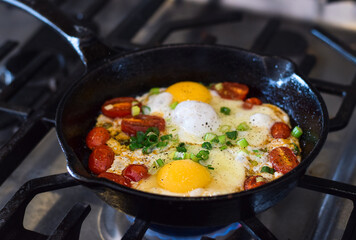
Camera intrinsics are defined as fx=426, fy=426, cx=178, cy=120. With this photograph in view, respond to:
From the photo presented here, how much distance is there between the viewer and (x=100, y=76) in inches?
72.1

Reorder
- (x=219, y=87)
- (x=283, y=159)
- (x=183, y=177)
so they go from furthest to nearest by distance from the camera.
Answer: (x=219, y=87)
(x=283, y=159)
(x=183, y=177)

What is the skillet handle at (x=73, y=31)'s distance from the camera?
1.80 metres

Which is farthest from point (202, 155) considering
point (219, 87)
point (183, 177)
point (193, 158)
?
point (219, 87)

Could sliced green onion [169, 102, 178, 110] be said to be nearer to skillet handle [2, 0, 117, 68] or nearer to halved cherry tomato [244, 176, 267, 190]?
skillet handle [2, 0, 117, 68]

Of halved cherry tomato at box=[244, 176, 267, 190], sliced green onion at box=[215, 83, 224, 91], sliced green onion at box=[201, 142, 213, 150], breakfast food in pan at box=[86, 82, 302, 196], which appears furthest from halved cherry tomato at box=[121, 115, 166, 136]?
halved cherry tomato at box=[244, 176, 267, 190]

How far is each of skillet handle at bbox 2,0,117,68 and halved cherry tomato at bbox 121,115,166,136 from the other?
0.30 meters

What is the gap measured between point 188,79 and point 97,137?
550 millimetres

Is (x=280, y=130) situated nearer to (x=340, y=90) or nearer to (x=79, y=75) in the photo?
(x=340, y=90)

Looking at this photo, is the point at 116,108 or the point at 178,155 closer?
the point at 178,155

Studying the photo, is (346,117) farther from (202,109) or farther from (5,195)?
(5,195)

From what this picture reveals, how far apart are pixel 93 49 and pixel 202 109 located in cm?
53

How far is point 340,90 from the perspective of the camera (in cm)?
188

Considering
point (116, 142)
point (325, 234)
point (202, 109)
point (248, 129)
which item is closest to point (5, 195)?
point (116, 142)

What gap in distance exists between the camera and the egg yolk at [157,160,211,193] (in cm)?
146
